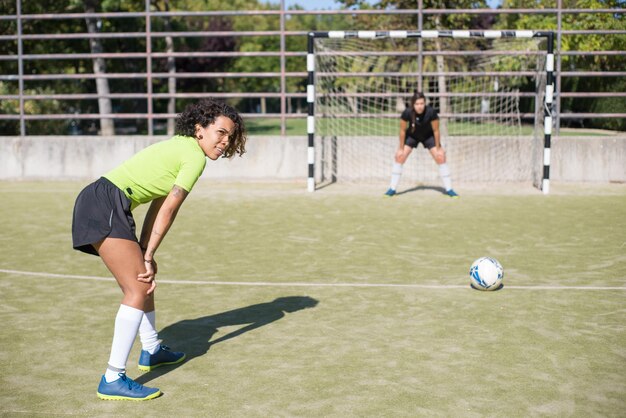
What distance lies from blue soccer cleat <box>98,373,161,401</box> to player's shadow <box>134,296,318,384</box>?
1.16 ft

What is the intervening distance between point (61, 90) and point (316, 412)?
92.1ft

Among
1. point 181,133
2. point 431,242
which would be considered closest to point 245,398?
point 181,133

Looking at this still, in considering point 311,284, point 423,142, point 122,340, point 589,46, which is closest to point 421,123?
point 423,142

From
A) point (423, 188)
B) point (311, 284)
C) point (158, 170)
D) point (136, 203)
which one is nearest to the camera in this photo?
point (158, 170)

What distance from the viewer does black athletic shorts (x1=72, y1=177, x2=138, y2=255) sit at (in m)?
4.80

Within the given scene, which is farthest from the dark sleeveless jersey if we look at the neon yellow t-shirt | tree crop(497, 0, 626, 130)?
the neon yellow t-shirt

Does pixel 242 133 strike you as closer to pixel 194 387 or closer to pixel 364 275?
pixel 194 387

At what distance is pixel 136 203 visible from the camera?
5.10m

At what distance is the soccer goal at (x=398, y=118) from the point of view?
16531 mm

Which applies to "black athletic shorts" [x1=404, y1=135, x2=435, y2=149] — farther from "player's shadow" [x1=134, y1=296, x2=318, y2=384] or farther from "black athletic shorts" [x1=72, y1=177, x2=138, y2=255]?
"black athletic shorts" [x1=72, y1=177, x2=138, y2=255]

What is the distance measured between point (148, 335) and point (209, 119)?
1.43m

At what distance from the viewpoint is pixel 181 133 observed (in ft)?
16.8

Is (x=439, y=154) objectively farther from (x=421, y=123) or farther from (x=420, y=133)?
(x=421, y=123)

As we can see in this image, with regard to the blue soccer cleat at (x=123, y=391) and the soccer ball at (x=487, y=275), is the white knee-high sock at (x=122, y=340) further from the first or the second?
the soccer ball at (x=487, y=275)
